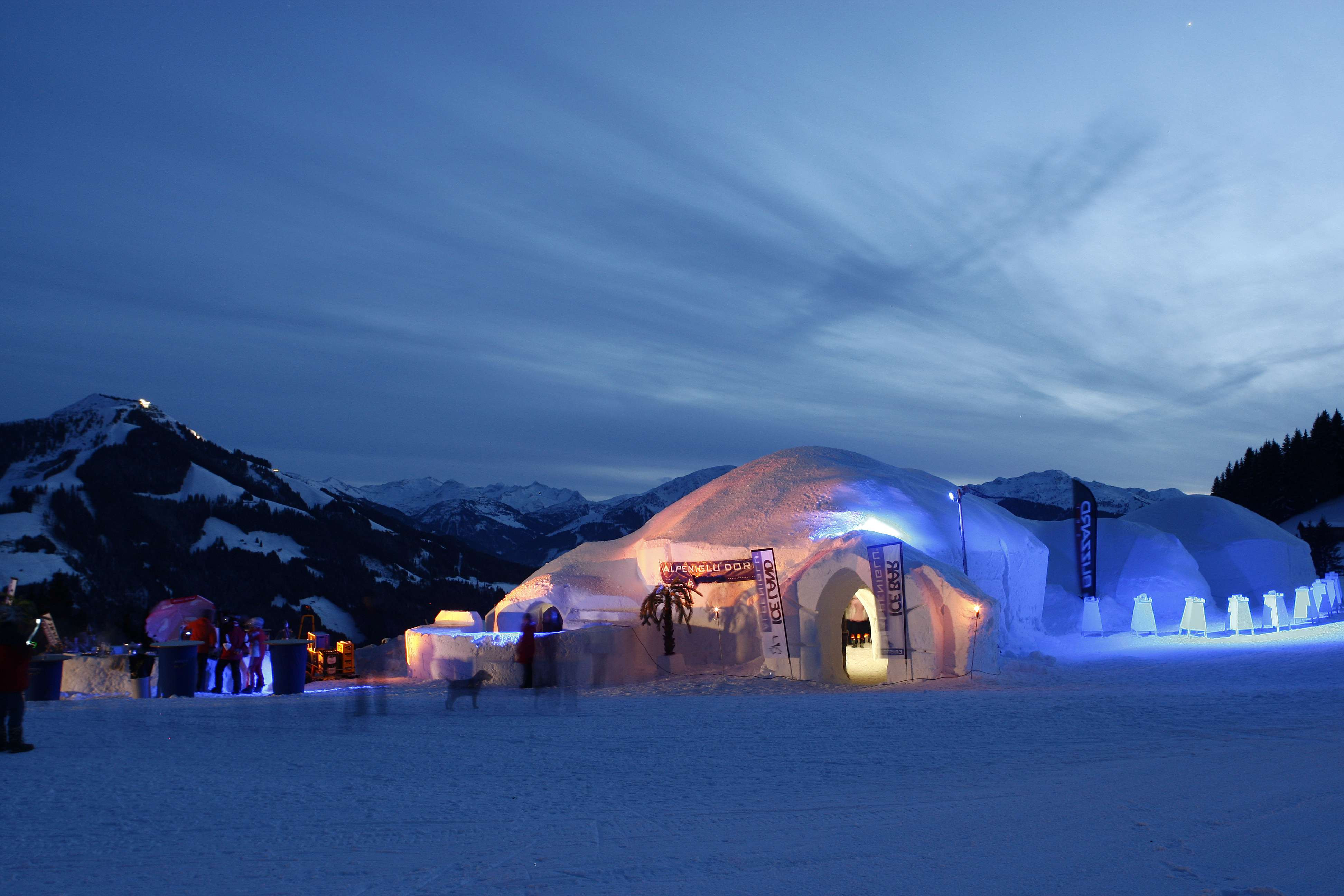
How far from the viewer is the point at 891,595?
64.5 ft

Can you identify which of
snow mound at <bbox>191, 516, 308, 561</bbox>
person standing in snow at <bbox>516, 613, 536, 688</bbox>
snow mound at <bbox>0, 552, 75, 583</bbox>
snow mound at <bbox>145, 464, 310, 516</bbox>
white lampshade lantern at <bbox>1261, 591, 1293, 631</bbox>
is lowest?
white lampshade lantern at <bbox>1261, 591, 1293, 631</bbox>

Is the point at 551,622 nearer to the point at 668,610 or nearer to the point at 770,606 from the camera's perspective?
the point at 668,610

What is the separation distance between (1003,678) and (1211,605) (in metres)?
22.5

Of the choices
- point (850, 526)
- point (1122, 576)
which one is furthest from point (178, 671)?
point (1122, 576)

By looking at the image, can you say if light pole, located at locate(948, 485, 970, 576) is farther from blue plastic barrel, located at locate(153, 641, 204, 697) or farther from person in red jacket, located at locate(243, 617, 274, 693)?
blue plastic barrel, located at locate(153, 641, 204, 697)

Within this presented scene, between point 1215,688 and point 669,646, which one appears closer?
point 1215,688

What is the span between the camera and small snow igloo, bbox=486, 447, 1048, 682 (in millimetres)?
19969

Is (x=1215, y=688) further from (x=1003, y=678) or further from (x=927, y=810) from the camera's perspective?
(x=927, y=810)

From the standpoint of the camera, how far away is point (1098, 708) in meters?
12.4

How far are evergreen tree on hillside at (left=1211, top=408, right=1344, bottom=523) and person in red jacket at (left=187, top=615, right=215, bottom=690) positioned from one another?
86.4 meters

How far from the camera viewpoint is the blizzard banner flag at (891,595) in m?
19.4

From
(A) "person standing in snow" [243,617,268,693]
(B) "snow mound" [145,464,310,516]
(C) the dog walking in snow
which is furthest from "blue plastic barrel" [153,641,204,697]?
(B) "snow mound" [145,464,310,516]

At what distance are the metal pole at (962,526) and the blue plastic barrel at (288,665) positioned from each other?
15.7 meters

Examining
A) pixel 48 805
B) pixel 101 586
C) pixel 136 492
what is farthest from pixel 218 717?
pixel 136 492
